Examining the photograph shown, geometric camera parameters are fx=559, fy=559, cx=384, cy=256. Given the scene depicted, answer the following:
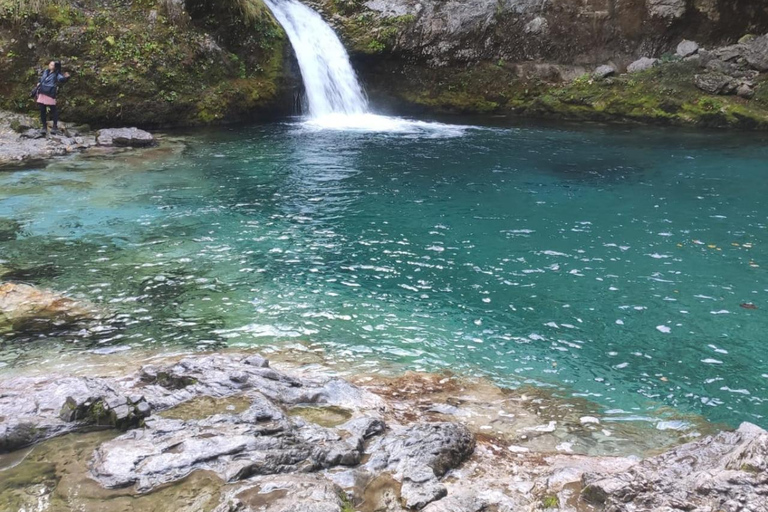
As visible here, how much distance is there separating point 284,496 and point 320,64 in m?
20.3

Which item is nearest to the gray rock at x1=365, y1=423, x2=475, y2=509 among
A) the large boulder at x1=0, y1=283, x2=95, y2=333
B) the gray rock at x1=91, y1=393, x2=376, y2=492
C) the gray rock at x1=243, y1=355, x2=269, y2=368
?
the gray rock at x1=91, y1=393, x2=376, y2=492

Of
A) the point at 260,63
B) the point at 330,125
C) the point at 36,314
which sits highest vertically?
the point at 260,63

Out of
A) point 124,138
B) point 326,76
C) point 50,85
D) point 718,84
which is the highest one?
point 718,84

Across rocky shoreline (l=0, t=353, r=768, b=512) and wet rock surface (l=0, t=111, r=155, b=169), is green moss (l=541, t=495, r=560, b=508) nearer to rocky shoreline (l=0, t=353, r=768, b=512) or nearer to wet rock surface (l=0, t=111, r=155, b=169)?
rocky shoreline (l=0, t=353, r=768, b=512)

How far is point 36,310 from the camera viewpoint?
21.5ft

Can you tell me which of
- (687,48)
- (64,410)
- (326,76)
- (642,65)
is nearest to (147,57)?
(326,76)

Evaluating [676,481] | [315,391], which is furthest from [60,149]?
[676,481]

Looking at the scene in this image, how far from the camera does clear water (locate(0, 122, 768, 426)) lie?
5.89 meters

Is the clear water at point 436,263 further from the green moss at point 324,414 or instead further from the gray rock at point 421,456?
the gray rock at point 421,456

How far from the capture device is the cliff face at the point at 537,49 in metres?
21.2

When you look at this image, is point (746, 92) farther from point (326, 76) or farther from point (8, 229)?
point (8, 229)

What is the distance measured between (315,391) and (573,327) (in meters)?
3.21

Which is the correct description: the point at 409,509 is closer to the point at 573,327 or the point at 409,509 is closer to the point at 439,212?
the point at 573,327

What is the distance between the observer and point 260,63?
20.4 m
